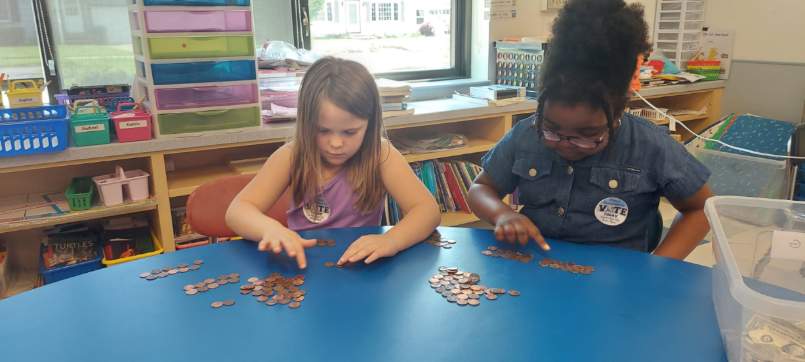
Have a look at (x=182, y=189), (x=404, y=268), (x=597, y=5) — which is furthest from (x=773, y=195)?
(x=182, y=189)

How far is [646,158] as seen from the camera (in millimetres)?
1443

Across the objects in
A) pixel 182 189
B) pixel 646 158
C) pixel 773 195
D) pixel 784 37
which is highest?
pixel 784 37

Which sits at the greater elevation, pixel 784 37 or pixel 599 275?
pixel 784 37

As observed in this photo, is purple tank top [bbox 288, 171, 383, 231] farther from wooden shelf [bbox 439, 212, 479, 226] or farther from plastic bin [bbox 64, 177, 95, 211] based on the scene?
wooden shelf [bbox 439, 212, 479, 226]

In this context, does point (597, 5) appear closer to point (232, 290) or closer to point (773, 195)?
point (232, 290)

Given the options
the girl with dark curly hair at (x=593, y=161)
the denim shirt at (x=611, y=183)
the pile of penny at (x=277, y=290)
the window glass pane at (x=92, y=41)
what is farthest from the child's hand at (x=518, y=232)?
the window glass pane at (x=92, y=41)

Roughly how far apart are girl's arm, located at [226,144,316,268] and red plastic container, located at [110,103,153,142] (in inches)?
35.3

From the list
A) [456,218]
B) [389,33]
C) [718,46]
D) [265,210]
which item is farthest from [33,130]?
[718,46]

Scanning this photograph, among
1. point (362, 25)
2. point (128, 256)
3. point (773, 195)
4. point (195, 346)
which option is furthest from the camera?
point (362, 25)

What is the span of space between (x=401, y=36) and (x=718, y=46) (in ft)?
7.47

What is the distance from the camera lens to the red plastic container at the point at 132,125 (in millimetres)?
2178

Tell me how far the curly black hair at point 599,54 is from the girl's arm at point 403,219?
43cm

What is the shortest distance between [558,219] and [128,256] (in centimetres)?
176

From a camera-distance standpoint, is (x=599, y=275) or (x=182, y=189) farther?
(x=182, y=189)
